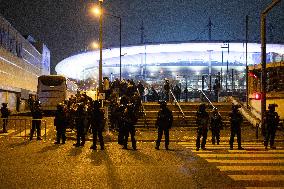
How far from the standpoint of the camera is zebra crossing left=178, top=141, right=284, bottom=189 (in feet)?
28.3

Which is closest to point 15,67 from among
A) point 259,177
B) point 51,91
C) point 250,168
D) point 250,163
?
point 51,91

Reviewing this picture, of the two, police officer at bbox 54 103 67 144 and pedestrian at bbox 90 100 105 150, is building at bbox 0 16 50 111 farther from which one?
pedestrian at bbox 90 100 105 150

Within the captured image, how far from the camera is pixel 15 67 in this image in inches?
2106

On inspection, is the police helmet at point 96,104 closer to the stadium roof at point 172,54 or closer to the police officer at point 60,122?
the police officer at point 60,122

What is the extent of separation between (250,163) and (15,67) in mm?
47215

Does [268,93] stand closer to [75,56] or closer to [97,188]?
[97,188]

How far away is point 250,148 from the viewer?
14.8 m

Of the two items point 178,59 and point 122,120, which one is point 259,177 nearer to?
point 122,120

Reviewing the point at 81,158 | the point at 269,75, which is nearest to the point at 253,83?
the point at 269,75

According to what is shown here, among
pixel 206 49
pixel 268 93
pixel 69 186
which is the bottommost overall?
pixel 69 186

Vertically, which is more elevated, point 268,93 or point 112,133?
point 268,93

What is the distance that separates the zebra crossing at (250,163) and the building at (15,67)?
35.2 meters

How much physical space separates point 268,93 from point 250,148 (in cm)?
1138

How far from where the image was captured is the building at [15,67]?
46.5 meters
